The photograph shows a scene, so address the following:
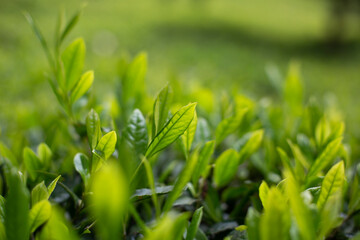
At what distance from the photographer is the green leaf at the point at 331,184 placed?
562 mm

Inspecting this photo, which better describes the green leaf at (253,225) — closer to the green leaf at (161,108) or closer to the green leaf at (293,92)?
the green leaf at (161,108)

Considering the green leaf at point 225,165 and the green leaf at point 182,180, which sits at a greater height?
the green leaf at point 182,180

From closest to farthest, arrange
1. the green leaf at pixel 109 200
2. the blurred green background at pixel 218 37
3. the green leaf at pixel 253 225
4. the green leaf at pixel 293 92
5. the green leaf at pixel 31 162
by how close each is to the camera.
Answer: the green leaf at pixel 109 200 → the green leaf at pixel 253 225 → the green leaf at pixel 31 162 → the green leaf at pixel 293 92 → the blurred green background at pixel 218 37

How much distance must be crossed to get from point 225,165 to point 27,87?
227 cm

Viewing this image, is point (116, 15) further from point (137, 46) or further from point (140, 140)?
point (140, 140)

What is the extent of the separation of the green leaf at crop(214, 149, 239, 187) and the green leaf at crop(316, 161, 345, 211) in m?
0.22

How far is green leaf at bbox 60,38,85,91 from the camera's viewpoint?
0.78 metres

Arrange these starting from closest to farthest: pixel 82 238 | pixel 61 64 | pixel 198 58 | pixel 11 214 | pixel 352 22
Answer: pixel 11 214, pixel 82 238, pixel 61 64, pixel 198 58, pixel 352 22

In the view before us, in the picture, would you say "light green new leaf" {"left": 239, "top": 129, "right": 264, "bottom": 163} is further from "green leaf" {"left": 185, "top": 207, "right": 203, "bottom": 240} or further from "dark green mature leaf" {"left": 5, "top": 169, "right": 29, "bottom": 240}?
"dark green mature leaf" {"left": 5, "top": 169, "right": 29, "bottom": 240}

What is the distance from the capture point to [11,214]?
465 millimetres

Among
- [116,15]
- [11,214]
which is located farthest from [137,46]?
[11,214]

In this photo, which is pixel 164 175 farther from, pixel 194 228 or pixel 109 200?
pixel 109 200

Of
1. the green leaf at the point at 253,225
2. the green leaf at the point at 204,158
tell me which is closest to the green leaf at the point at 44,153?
the green leaf at the point at 204,158

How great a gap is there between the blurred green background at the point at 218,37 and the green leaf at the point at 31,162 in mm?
2766
